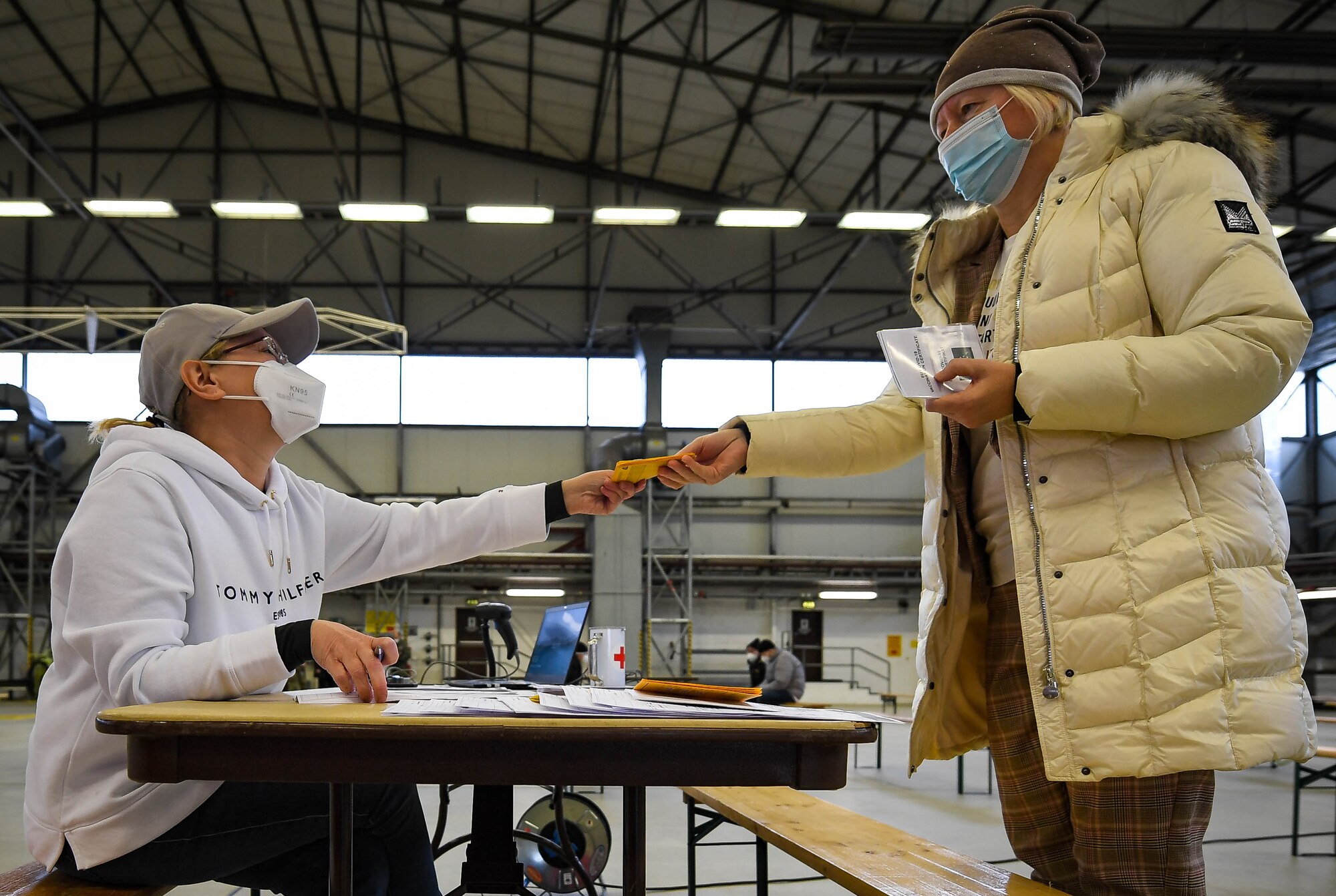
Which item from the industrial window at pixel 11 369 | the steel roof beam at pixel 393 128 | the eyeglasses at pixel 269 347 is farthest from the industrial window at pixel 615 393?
the eyeglasses at pixel 269 347

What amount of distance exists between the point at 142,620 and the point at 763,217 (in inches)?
395

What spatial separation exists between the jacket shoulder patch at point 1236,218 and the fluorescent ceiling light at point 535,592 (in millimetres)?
17359

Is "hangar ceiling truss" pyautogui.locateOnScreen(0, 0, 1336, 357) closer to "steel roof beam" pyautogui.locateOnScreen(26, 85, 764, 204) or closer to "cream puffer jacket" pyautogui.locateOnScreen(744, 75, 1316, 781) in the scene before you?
"steel roof beam" pyautogui.locateOnScreen(26, 85, 764, 204)

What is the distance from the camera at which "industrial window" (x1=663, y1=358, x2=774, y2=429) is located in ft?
60.2

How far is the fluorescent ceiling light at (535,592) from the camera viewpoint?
18469 mm

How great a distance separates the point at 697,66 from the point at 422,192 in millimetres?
7147

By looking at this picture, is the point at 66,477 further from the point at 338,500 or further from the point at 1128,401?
the point at 1128,401

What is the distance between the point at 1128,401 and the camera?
142cm

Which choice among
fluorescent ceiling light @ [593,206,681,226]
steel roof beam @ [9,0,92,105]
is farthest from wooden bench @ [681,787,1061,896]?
steel roof beam @ [9,0,92,105]

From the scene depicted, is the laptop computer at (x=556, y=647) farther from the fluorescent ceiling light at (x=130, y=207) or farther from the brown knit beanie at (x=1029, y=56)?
the fluorescent ceiling light at (x=130, y=207)

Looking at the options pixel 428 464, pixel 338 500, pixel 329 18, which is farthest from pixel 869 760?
pixel 329 18

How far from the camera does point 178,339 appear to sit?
75.4 inches

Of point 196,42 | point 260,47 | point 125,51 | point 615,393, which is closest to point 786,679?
point 615,393

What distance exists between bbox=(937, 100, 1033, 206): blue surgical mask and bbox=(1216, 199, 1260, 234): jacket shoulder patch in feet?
Result: 1.21
